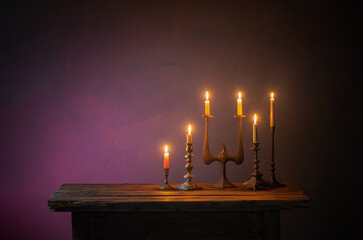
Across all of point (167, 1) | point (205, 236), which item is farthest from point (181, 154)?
point (167, 1)

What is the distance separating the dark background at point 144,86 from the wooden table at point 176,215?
732 mm

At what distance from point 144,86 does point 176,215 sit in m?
1.03

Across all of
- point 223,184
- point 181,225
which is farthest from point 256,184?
point 181,225

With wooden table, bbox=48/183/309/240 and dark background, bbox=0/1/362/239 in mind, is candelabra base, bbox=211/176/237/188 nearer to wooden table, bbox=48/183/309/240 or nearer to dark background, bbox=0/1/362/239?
wooden table, bbox=48/183/309/240

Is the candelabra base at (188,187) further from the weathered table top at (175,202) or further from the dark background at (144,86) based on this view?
the dark background at (144,86)

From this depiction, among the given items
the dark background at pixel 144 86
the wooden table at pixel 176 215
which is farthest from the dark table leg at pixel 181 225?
the dark background at pixel 144 86

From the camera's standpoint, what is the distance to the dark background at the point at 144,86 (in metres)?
2.54

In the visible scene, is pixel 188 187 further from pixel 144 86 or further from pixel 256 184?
pixel 144 86

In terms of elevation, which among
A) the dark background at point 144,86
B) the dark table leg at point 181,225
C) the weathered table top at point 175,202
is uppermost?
the dark background at point 144,86

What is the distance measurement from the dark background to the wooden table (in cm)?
73

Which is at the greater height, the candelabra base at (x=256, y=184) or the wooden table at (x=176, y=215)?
the candelabra base at (x=256, y=184)

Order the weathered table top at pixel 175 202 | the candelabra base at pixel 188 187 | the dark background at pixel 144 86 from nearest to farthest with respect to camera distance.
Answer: the weathered table top at pixel 175 202 < the candelabra base at pixel 188 187 < the dark background at pixel 144 86

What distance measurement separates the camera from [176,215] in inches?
71.4

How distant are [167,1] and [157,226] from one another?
1476mm
